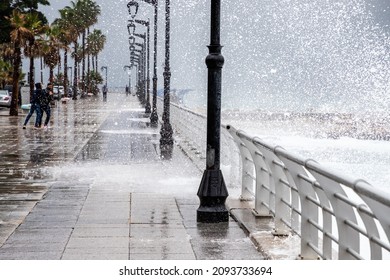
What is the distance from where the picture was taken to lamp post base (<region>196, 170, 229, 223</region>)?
1054 cm

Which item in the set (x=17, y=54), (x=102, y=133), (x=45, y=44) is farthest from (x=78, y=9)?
(x=102, y=133)

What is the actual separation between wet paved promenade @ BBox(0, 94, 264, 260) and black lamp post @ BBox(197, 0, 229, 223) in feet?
0.75

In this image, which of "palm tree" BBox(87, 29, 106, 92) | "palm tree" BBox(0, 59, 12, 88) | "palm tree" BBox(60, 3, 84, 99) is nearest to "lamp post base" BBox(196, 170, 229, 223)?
"palm tree" BBox(60, 3, 84, 99)

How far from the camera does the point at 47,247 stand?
28.6ft

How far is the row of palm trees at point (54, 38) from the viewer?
171ft

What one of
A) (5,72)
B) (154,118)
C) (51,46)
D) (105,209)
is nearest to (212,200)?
(105,209)

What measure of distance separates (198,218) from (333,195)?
414 centimetres

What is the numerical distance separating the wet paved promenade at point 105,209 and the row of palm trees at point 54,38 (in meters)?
28.1

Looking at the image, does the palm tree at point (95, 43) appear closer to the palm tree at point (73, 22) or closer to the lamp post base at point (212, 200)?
the palm tree at point (73, 22)

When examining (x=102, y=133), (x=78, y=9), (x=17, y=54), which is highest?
(x=78, y=9)

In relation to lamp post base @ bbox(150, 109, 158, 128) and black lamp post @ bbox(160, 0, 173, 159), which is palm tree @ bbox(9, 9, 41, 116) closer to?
lamp post base @ bbox(150, 109, 158, 128)

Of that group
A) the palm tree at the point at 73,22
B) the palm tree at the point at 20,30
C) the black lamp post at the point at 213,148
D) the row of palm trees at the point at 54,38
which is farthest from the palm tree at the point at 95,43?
the black lamp post at the point at 213,148

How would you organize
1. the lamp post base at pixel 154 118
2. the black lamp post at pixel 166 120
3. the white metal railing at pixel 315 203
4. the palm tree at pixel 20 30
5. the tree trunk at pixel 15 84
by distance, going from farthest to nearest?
the palm tree at pixel 20 30 → the tree trunk at pixel 15 84 → the lamp post base at pixel 154 118 → the black lamp post at pixel 166 120 → the white metal railing at pixel 315 203
